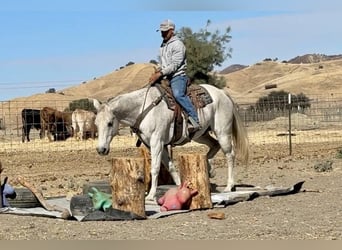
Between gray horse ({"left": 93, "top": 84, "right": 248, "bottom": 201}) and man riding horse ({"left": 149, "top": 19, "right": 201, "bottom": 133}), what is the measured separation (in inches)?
9.2

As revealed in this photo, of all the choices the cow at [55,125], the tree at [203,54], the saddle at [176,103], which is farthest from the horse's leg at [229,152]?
the tree at [203,54]

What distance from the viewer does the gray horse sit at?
10.1 m

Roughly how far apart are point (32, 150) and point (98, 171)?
7811mm

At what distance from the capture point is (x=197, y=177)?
9656 mm

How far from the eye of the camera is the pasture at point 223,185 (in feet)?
25.1

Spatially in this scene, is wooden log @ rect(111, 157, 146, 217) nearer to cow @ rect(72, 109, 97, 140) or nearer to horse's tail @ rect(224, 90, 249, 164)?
horse's tail @ rect(224, 90, 249, 164)

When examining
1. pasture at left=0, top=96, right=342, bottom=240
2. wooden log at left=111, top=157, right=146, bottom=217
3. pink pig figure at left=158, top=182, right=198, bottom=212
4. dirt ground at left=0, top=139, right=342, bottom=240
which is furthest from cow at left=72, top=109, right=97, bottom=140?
wooden log at left=111, top=157, right=146, bottom=217

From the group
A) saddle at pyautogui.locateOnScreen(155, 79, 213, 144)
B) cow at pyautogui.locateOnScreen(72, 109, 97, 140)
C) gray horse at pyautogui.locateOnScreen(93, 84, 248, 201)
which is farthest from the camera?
cow at pyautogui.locateOnScreen(72, 109, 97, 140)

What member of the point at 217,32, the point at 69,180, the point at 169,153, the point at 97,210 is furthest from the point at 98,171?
the point at 217,32

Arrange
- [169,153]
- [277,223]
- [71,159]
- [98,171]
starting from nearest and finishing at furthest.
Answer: [277,223], [169,153], [98,171], [71,159]

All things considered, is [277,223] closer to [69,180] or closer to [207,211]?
[207,211]

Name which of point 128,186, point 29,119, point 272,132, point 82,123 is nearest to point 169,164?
point 128,186

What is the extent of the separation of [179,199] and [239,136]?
2.52 m

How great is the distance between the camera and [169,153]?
1088cm
